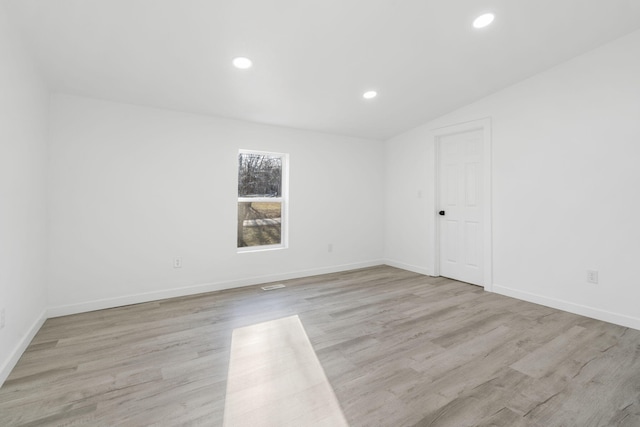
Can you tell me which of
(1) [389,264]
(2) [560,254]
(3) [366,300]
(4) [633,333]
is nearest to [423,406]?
(3) [366,300]

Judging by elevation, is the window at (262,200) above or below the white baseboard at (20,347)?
above

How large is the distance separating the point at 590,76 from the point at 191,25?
3.65 meters

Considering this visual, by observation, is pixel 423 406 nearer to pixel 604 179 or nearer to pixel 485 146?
pixel 604 179

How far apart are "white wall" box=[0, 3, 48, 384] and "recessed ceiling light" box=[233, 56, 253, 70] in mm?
1428

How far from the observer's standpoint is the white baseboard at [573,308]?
2.63 m

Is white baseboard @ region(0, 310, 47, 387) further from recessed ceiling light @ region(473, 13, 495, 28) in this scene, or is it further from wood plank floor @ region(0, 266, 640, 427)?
recessed ceiling light @ region(473, 13, 495, 28)

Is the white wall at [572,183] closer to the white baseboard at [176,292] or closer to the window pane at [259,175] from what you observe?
the white baseboard at [176,292]

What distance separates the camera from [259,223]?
4.13m

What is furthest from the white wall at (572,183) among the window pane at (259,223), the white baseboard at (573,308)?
the window pane at (259,223)

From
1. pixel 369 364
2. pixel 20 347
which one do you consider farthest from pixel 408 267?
Result: pixel 20 347

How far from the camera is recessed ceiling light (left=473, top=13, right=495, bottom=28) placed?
232cm

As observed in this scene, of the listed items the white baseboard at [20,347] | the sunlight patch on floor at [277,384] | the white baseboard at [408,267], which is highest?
the white baseboard at [408,267]

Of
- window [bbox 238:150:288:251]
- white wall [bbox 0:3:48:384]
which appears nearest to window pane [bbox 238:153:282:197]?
window [bbox 238:150:288:251]

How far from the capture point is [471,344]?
7.54 feet
